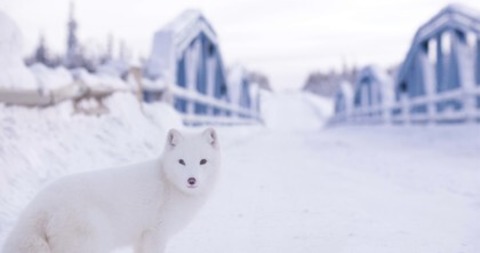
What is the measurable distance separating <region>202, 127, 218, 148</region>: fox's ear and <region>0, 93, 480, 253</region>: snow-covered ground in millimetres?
641

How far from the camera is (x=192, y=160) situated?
106 inches

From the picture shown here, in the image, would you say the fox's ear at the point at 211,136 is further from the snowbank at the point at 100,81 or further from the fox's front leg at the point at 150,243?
the snowbank at the point at 100,81

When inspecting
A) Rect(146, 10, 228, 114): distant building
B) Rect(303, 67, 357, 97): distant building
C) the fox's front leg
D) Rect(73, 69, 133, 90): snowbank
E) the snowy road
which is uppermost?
Rect(303, 67, 357, 97): distant building

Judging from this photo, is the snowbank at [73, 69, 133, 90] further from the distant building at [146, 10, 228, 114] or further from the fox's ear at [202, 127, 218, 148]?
the fox's ear at [202, 127, 218, 148]

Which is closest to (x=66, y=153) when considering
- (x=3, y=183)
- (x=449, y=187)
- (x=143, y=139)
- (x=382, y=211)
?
(x=3, y=183)

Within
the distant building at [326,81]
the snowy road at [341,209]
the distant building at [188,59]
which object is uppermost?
the distant building at [326,81]

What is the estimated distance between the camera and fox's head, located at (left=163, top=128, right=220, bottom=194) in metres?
2.60

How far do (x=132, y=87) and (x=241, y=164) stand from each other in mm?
1894

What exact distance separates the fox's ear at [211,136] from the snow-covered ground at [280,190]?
2.10 ft

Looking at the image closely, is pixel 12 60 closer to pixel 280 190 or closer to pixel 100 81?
pixel 100 81

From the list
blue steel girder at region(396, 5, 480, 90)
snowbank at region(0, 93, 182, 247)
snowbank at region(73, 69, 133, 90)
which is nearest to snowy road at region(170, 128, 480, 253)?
snowbank at region(0, 93, 182, 247)

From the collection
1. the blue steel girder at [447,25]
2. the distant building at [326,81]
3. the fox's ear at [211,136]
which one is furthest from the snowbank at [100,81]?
the distant building at [326,81]

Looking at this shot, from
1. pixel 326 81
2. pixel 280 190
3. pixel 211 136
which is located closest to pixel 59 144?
pixel 280 190

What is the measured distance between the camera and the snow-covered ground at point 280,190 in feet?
10.5
